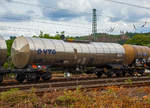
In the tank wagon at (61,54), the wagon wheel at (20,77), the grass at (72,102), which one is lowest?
the wagon wheel at (20,77)

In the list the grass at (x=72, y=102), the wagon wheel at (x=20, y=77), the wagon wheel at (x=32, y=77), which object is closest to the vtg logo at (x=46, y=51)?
the wagon wheel at (x=32, y=77)

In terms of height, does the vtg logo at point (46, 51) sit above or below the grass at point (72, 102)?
above

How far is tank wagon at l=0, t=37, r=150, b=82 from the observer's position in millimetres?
16703

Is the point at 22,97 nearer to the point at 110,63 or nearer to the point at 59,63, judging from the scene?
the point at 59,63

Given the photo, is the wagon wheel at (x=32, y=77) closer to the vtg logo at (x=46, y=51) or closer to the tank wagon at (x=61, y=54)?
the tank wagon at (x=61, y=54)

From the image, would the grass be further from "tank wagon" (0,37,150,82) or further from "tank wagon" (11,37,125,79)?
"tank wagon" (11,37,125,79)

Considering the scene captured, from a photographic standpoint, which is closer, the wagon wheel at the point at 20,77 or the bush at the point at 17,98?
the bush at the point at 17,98

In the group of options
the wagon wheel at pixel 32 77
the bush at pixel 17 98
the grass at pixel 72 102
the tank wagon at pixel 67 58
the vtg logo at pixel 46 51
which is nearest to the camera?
the grass at pixel 72 102

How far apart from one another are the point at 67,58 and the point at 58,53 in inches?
43.5

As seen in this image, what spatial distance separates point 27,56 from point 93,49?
7.00m

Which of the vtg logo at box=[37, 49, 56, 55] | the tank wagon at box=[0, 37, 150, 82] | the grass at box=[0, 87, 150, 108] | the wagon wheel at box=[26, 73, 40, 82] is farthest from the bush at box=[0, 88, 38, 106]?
the vtg logo at box=[37, 49, 56, 55]

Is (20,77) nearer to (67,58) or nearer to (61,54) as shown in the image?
(61,54)

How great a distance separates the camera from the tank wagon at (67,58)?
1670cm

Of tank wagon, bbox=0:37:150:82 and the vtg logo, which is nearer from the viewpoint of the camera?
tank wagon, bbox=0:37:150:82
